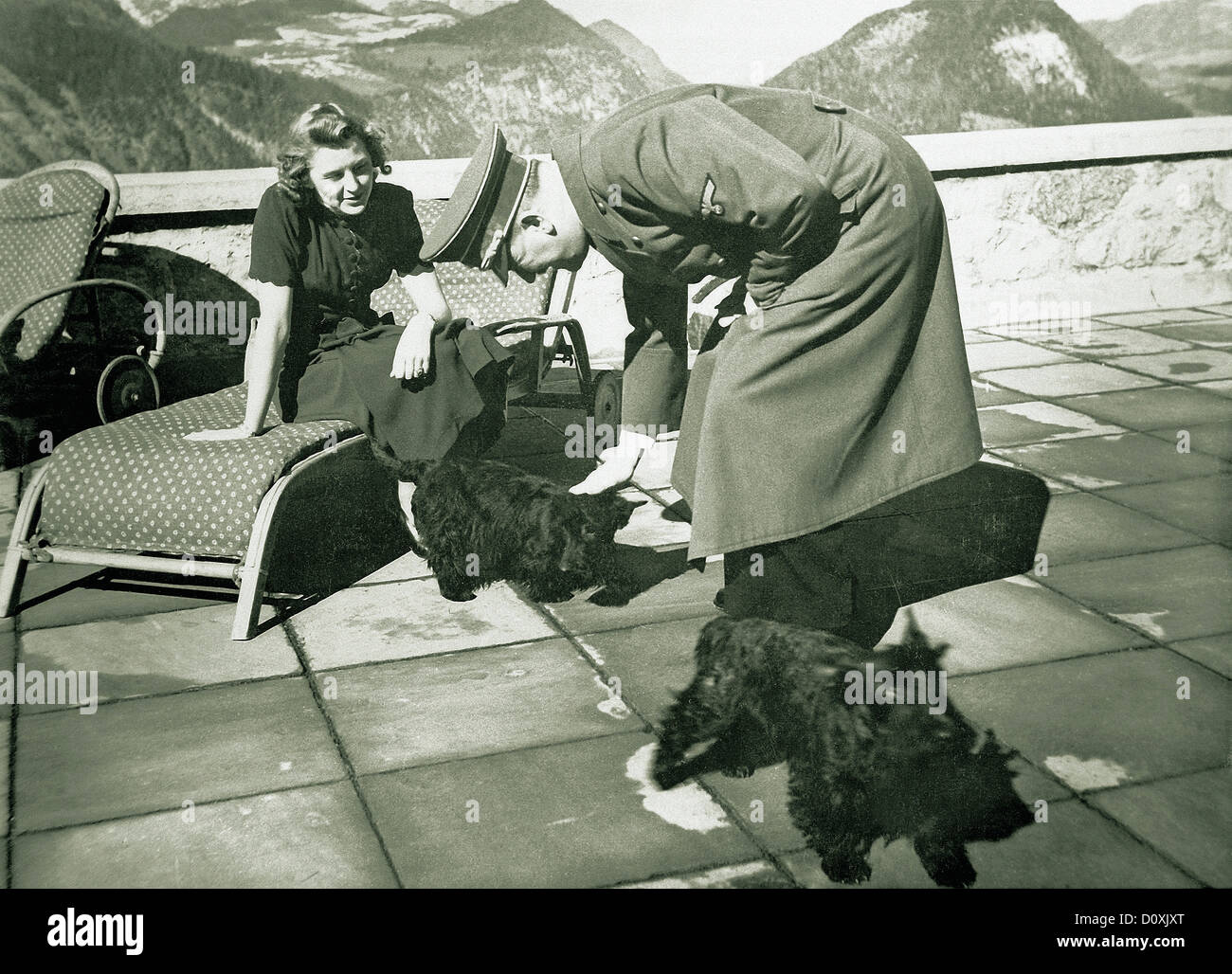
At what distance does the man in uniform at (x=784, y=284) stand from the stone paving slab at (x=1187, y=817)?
29.2 inches

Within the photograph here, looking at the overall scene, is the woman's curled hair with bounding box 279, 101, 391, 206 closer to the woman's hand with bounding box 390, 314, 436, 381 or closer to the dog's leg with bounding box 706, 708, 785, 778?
the woman's hand with bounding box 390, 314, 436, 381

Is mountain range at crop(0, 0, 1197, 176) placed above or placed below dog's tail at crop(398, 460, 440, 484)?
above

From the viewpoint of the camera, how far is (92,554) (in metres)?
3.62

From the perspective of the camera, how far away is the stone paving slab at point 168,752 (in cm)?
266

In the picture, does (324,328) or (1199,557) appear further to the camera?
(324,328)

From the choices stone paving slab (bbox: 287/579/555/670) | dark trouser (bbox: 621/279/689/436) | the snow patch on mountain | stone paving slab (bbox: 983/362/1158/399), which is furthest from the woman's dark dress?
the snow patch on mountain

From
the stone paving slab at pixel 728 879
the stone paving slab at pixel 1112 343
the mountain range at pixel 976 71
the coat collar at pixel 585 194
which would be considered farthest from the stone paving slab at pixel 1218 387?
the stone paving slab at pixel 728 879

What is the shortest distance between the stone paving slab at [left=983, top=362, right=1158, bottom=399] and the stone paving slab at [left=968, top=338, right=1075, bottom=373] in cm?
10

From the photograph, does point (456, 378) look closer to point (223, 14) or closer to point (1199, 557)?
point (1199, 557)

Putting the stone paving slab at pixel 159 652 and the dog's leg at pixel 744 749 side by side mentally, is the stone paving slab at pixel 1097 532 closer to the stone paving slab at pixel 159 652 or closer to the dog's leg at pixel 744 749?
the dog's leg at pixel 744 749

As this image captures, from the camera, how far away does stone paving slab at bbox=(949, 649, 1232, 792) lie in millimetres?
2697

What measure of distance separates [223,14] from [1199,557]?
6.47 m

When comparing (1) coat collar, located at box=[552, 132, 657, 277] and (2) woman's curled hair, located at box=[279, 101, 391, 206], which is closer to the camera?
(1) coat collar, located at box=[552, 132, 657, 277]

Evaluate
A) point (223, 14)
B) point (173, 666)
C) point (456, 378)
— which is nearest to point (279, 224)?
point (456, 378)
